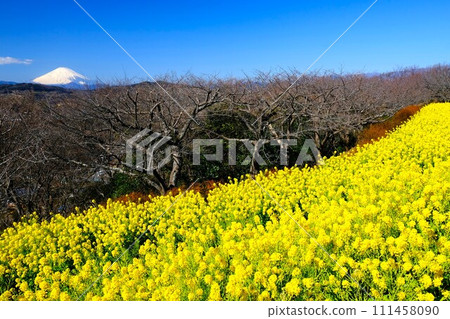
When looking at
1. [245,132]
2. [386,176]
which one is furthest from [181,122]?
[386,176]

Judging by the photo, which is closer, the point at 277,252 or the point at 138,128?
the point at 277,252

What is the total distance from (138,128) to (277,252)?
9405 mm

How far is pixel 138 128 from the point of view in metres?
11.9

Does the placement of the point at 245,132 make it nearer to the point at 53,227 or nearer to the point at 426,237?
the point at 53,227

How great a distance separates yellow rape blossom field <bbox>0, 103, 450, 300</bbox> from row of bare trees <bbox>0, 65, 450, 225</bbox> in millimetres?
5891

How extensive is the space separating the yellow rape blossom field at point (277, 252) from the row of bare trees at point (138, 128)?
232 inches

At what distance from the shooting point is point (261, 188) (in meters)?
7.33

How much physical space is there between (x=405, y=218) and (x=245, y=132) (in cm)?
1188

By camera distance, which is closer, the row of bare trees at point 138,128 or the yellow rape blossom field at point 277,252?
the yellow rape blossom field at point 277,252

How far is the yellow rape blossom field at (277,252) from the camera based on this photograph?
2.85 m

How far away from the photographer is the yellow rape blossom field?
9.36ft

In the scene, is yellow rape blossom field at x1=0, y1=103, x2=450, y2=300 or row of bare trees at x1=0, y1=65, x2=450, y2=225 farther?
row of bare trees at x1=0, y1=65, x2=450, y2=225

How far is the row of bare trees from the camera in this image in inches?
490

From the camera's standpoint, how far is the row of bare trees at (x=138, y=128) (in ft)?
40.8
